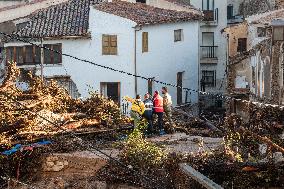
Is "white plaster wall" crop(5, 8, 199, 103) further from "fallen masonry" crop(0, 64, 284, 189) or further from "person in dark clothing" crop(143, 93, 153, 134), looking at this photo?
"fallen masonry" crop(0, 64, 284, 189)

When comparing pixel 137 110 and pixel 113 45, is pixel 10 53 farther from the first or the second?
pixel 137 110

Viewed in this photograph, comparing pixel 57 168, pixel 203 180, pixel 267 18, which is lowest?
pixel 57 168

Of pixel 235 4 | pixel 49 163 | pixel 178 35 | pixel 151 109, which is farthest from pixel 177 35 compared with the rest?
pixel 49 163

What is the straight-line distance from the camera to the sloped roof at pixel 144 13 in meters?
28.0

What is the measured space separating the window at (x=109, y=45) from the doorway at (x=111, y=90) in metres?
1.63

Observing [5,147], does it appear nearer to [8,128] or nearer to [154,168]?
[8,128]

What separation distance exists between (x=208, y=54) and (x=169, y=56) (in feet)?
31.1

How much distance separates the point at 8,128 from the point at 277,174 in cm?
670

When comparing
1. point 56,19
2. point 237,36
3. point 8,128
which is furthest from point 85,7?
point 8,128

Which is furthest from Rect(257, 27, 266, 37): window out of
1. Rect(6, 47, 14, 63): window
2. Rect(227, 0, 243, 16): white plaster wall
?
Rect(227, 0, 243, 16): white plaster wall

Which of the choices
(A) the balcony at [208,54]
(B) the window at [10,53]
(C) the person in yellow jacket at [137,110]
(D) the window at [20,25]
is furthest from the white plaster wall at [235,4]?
(C) the person in yellow jacket at [137,110]

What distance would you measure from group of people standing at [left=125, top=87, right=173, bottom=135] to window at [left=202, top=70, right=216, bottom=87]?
22.2 meters

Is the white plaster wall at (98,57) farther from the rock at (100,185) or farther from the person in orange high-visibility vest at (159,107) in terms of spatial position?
the rock at (100,185)

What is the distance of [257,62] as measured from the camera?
75.9 ft
